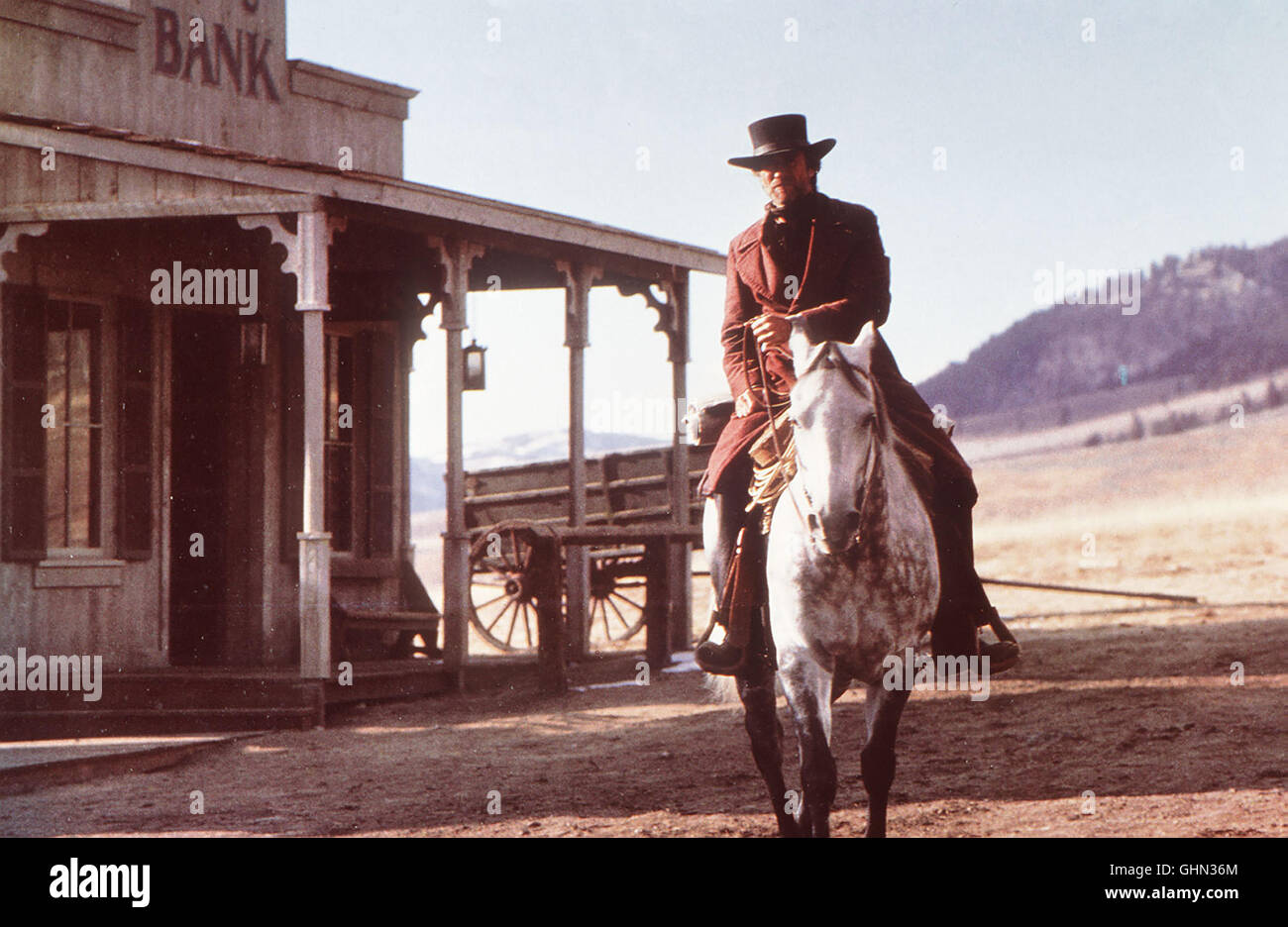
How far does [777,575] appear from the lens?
5305mm

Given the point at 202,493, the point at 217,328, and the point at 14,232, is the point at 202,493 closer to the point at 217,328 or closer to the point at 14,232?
the point at 217,328

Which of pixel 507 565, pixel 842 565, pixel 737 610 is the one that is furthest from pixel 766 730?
pixel 507 565

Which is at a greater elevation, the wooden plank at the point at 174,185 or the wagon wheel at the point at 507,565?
the wooden plank at the point at 174,185

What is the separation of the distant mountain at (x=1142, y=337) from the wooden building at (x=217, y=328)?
7282 centimetres

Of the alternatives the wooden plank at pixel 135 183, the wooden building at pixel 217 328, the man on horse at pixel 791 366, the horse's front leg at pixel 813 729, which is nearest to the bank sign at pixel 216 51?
the wooden building at pixel 217 328

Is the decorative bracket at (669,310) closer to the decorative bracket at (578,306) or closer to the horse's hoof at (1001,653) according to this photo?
the decorative bracket at (578,306)

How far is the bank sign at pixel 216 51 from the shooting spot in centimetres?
1349

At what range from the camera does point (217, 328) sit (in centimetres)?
1285

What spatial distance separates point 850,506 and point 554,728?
6.29m

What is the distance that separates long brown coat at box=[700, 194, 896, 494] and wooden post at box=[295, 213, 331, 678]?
19.1 feet

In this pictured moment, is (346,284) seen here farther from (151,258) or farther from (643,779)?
(643,779)

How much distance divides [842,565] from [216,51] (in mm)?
10949

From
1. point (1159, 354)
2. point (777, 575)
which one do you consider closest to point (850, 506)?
point (777, 575)

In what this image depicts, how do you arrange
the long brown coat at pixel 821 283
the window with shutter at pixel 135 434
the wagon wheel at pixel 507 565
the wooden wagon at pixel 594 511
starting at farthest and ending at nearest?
the wooden wagon at pixel 594 511
the wagon wheel at pixel 507 565
the window with shutter at pixel 135 434
the long brown coat at pixel 821 283
